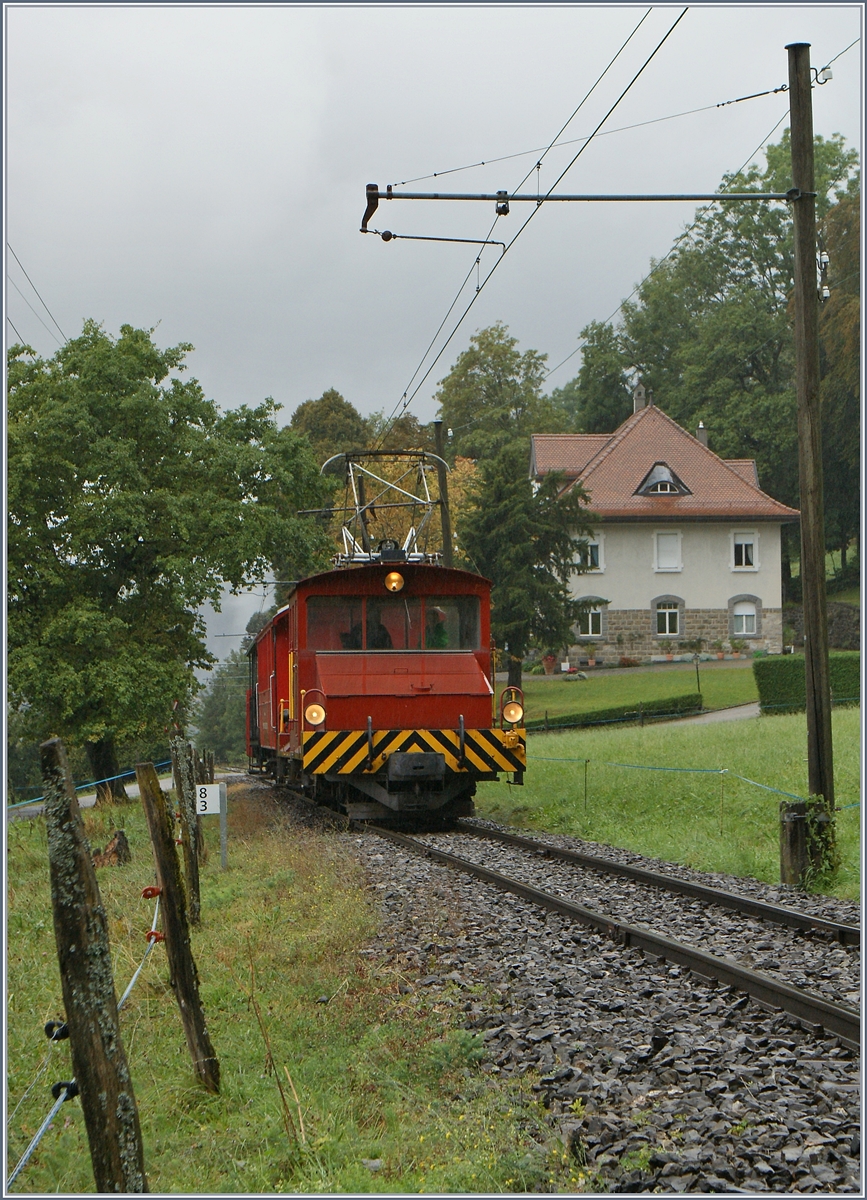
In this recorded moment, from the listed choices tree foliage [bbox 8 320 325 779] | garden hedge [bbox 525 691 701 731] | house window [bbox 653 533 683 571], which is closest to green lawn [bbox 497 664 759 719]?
garden hedge [bbox 525 691 701 731]

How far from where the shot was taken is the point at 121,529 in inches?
935

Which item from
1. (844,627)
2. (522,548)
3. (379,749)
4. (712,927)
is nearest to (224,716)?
(844,627)

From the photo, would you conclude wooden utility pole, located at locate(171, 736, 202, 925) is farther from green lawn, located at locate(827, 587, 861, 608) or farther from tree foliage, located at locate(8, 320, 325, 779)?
green lawn, located at locate(827, 587, 861, 608)

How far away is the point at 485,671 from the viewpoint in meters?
15.9

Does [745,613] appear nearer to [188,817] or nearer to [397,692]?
[397,692]

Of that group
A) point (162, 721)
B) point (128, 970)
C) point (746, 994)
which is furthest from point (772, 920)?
point (162, 721)

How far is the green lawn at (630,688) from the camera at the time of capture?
3928cm

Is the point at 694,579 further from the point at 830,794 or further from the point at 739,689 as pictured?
the point at 830,794

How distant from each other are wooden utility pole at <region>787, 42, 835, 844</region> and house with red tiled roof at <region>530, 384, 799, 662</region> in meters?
41.1

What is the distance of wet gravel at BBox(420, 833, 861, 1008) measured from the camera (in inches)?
268

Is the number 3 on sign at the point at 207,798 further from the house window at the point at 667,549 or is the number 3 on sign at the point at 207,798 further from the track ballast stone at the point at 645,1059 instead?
the house window at the point at 667,549

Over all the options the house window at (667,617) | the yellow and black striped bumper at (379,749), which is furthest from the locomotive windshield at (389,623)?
the house window at (667,617)

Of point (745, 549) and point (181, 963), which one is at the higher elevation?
point (745, 549)

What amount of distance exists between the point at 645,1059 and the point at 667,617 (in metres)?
48.6
